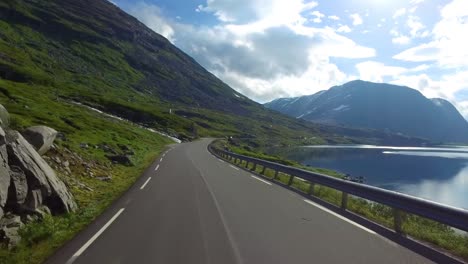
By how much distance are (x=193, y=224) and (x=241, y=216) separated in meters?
1.68

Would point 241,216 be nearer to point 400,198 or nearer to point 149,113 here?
point 400,198

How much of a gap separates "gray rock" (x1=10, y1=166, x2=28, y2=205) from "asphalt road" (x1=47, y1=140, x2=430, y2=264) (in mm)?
1891

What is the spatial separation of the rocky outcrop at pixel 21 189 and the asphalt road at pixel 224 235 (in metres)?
1.47

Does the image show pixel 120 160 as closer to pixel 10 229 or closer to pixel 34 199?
pixel 34 199

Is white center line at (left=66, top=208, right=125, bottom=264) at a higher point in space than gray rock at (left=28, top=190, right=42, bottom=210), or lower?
lower

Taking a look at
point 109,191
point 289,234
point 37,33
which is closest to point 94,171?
→ point 109,191

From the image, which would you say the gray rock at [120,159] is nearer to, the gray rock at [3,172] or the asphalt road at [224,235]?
the asphalt road at [224,235]

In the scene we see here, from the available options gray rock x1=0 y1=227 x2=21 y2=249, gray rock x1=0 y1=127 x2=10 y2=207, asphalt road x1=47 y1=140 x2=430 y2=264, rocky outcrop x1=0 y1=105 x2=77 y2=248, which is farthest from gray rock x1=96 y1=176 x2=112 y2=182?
gray rock x1=0 y1=227 x2=21 y2=249

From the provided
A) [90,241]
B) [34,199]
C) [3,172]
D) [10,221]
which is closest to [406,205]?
[90,241]

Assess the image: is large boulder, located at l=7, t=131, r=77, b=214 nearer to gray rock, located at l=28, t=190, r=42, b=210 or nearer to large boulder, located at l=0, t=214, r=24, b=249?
gray rock, located at l=28, t=190, r=42, b=210

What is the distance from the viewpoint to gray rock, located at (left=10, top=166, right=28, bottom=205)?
10070 millimetres

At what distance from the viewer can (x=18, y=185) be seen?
33.4ft

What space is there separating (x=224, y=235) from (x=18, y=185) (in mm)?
5483

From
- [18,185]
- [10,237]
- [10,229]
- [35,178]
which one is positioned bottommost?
[10,237]
